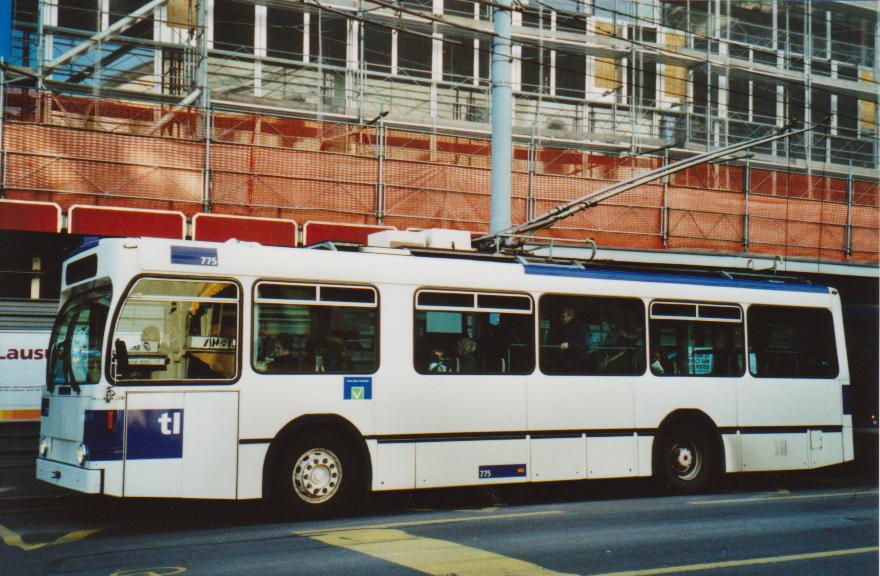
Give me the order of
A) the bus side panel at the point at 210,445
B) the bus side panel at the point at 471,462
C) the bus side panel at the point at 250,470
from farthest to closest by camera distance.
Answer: the bus side panel at the point at 471,462, the bus side panel at the point at 250,470, the bus side panel at the point at 210,445

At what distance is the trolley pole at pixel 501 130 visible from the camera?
1483 centimetres

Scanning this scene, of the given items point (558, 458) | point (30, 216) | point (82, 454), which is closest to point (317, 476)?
point (82, 454)

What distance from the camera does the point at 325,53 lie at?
2397 cm

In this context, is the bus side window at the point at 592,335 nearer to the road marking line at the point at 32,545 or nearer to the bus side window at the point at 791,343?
the bus side window at the point at 791,343

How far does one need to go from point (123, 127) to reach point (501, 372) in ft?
35.4

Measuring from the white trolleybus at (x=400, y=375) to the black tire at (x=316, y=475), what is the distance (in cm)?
2

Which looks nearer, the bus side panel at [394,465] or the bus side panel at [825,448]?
the bus side panel at [394,465]

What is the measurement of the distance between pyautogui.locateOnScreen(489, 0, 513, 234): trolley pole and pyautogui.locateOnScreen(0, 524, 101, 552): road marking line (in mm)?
7298

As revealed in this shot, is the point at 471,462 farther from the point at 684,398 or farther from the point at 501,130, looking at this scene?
the point at 501,130

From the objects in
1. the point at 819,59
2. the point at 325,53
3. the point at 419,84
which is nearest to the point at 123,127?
the point at 325,53

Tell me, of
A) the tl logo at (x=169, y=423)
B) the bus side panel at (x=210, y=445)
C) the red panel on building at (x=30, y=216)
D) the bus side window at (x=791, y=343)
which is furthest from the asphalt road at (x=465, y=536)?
the red panel on building at (x=30, y=216)

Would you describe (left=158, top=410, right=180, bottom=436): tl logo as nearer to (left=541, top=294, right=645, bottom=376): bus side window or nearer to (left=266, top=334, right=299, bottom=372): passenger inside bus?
(left=266, top=334, right=299, bottom=372): passenger inside bus

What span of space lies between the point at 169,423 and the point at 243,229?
9673 millimetres

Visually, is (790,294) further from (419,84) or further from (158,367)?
(419,84)
